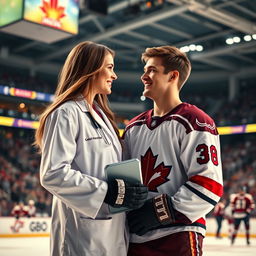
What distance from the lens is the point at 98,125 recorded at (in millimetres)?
2438

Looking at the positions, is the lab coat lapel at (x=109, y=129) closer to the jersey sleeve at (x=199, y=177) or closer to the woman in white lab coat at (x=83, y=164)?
the woman in white lab coat at (x=83, y=164)

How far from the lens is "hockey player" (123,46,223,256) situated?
7.81ft

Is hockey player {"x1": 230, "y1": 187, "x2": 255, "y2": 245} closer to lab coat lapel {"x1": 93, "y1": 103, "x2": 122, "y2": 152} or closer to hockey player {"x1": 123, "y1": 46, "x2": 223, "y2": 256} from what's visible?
hockey player {"x1": 123, "y1": 46, "x2": 223, "y2": 256}

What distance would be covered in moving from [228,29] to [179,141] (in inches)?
675

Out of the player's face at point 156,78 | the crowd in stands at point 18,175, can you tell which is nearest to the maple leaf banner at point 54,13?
the crowd in stands at point 18,175

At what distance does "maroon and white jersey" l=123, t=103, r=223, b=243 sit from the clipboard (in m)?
0.29

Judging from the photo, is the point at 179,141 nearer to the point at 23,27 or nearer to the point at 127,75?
the point at 23,27

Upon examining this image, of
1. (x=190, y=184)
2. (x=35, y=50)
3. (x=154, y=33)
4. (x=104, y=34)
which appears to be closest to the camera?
(x=190, y=184)

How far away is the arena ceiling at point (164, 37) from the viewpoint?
1550 centimetres

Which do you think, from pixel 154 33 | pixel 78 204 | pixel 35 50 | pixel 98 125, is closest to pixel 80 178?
Result: pixel 78 204

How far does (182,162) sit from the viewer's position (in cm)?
250

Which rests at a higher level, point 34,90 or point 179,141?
point 34,90

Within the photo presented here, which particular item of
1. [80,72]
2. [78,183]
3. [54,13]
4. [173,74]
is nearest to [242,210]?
[54,13]

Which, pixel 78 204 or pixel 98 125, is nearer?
pixel 78 204
